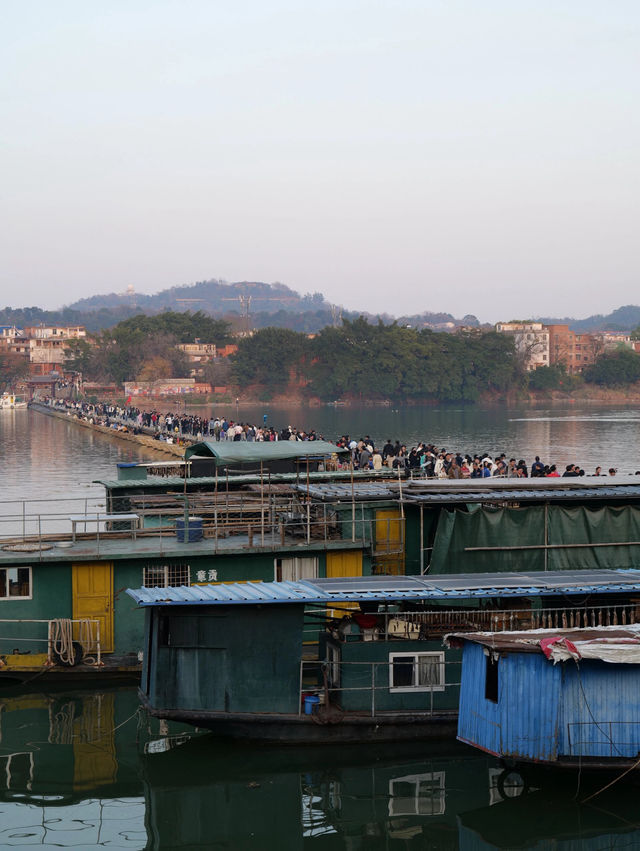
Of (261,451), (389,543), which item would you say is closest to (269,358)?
(261,451)

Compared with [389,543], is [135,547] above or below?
above

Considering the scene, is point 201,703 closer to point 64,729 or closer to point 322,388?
point 64,729

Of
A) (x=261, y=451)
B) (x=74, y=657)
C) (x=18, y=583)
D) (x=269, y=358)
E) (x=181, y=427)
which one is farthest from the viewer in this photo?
(x=269, y=358)

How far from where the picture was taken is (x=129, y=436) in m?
77.9

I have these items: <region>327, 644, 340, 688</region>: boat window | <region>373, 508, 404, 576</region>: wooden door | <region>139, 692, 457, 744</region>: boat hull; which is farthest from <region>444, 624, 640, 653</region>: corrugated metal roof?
<region>373, 508, 404, 576</region>: wooden door

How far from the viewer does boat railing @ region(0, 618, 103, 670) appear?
1948 centimetres

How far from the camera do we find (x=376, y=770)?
16422 millimetres

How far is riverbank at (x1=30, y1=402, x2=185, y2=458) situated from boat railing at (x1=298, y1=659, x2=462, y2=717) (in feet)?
125

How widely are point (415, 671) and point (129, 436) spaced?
207ft

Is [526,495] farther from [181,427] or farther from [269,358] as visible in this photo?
[269,358]

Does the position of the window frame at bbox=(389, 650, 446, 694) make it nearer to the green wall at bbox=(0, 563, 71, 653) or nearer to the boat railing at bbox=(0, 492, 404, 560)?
the boat railing at bbox=(0, 492, 404, 560)

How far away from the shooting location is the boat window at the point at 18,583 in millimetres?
19609

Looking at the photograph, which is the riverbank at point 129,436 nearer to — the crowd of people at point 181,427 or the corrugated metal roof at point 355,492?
the crowd of people at point 181,427

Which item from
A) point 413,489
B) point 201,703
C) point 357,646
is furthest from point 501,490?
point 201,703
